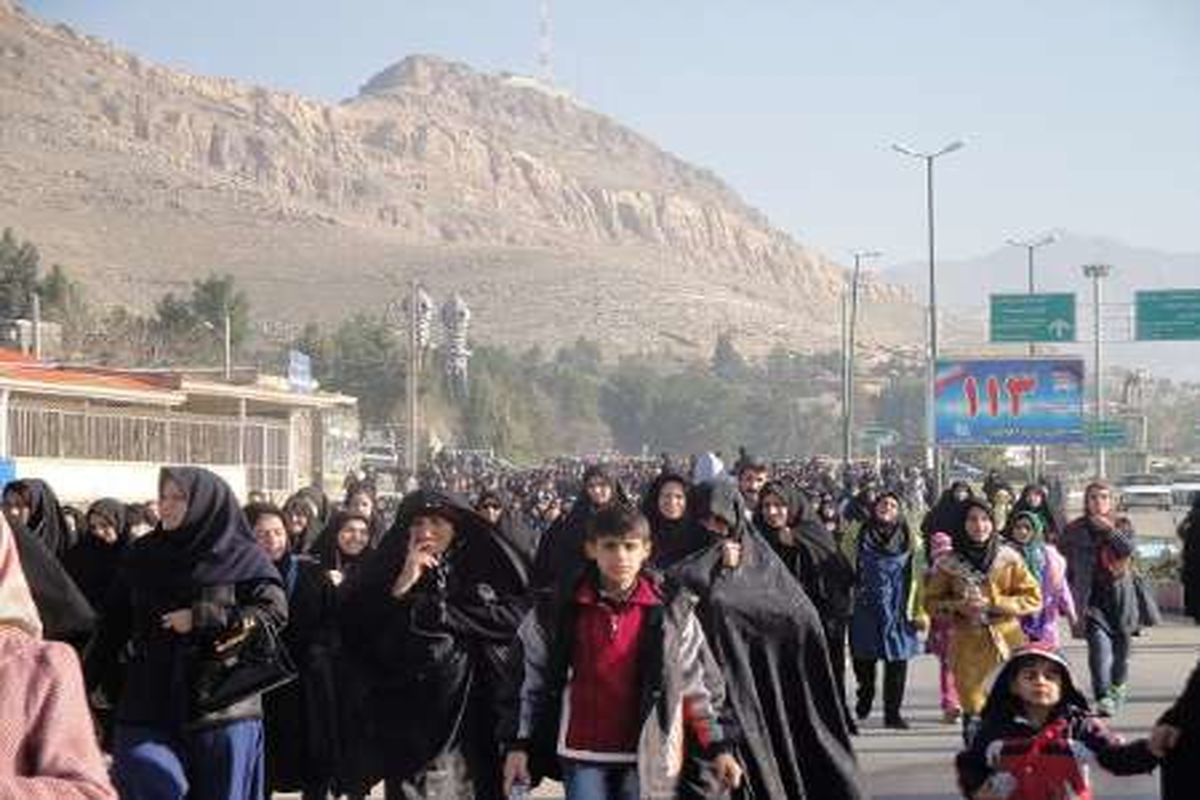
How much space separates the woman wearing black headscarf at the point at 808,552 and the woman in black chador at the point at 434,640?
3.64 meters

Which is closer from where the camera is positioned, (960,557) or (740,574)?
(740,574)

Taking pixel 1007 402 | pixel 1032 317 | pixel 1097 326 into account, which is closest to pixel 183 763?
pixel 1007 402

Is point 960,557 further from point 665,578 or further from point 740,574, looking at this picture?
point 665,578

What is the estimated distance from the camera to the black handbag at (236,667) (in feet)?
22.1

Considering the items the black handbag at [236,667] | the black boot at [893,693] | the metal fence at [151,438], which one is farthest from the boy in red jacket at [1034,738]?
the metal fence at [151,438]

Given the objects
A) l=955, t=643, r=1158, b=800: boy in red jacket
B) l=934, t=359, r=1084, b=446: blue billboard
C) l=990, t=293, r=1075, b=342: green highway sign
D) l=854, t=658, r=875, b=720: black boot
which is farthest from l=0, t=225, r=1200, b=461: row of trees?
l=955, t=643, r=1158, b=800: boy in red jacket

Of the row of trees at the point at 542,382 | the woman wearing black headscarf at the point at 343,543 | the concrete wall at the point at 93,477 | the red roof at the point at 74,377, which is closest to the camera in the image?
the woman wearing black headscarf at the point at 343,543

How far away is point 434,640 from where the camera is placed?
780 centimetres

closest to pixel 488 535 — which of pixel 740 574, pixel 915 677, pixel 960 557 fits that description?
pixel 740 574

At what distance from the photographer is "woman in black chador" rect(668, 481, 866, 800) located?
742 centimetres

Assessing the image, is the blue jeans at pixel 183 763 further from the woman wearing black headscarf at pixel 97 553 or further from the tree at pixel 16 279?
the tree at pixel 16 279

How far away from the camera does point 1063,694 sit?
5961mm

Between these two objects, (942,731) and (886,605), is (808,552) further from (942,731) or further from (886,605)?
(886,605)

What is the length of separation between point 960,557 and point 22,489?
4568mm
